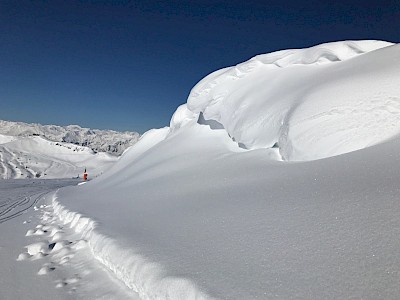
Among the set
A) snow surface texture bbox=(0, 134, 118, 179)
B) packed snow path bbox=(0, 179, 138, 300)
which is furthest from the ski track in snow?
snow surface texture bbox=(0, 134, 118, 179)

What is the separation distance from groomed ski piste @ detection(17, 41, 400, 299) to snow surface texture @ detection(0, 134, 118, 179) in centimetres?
2398

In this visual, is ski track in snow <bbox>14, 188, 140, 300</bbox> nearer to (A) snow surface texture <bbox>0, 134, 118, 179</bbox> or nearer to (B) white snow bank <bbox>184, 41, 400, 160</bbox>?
(B) white snow bank <bbox>184, 41, 400, 160</bbox>

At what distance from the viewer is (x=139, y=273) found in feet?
6.39

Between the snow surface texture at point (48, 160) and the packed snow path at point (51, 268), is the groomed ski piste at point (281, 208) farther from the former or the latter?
the snow surface texture at point (48, 160)

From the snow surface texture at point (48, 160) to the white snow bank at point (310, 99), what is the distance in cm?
2238

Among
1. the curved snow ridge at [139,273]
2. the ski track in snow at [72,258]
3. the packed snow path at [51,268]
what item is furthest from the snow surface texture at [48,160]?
the curved snow ridge at [139,273]

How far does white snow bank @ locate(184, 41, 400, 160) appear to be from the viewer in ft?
11.3

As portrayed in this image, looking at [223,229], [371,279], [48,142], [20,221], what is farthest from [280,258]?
[48,142]

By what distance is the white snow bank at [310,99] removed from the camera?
3.46 m

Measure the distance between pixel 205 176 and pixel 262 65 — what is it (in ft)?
15.3

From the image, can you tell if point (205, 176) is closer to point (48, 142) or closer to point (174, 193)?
point (174, 193)

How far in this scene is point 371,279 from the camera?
1.27 m

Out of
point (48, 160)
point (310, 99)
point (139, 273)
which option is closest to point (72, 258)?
point (139, 273)

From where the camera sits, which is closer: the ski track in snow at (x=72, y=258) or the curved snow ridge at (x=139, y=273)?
the curved snow ridge at (x=139, y=273)
